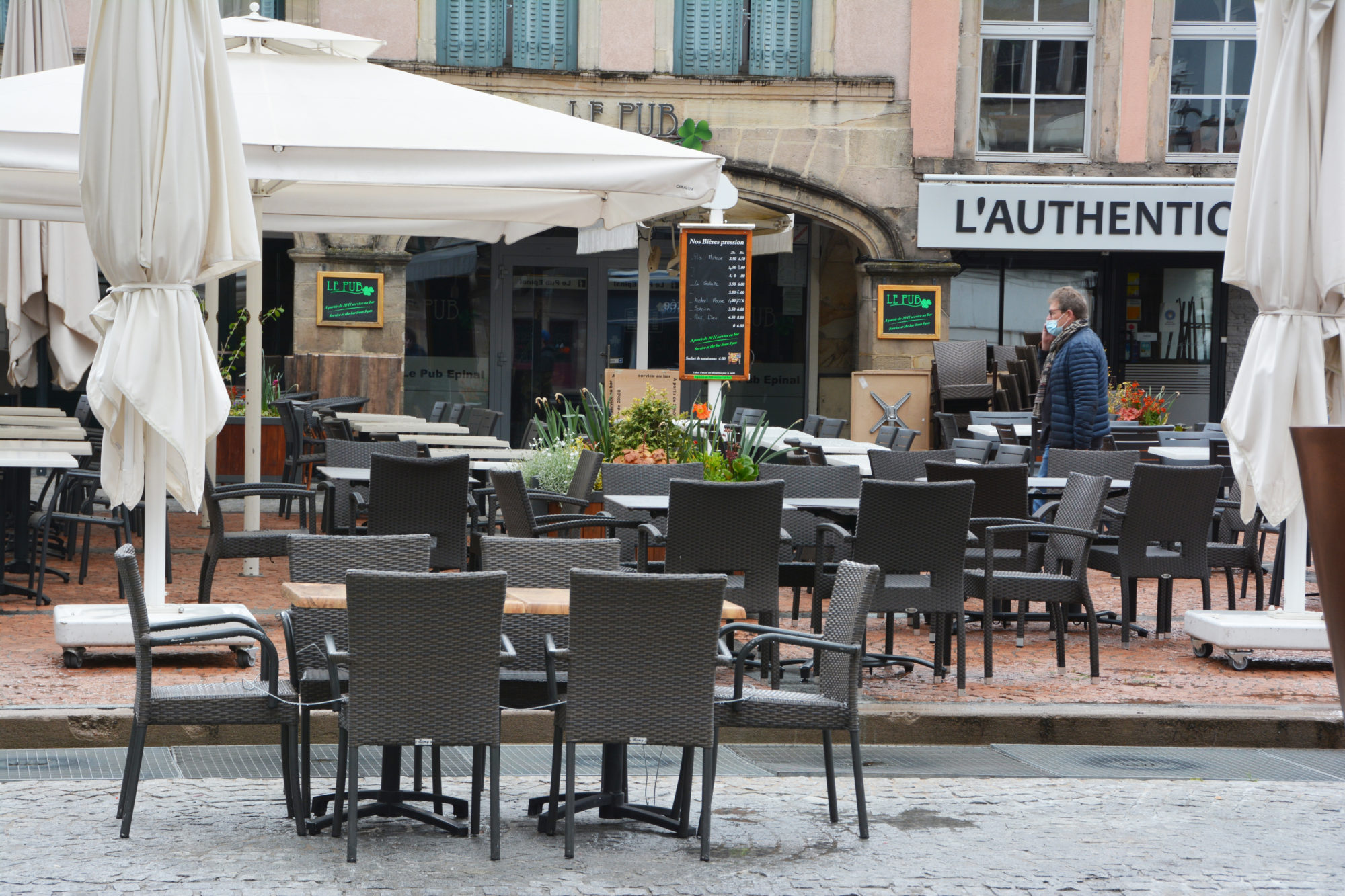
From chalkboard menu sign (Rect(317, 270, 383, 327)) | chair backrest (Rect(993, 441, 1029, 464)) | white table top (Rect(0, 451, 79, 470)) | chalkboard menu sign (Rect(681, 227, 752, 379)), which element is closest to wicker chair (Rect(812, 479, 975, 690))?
chair backrest (Rect(993, 441, 1029, 464))

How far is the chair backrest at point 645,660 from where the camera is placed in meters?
4.68

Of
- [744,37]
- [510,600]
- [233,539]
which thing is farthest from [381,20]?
[510,600]

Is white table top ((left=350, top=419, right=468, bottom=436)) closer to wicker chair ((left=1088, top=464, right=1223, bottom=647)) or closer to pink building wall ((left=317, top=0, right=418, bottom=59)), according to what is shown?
wicker chair ((left=1088, top=464, right=1223, bottom=647))

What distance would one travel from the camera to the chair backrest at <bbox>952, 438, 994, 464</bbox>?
1037cm

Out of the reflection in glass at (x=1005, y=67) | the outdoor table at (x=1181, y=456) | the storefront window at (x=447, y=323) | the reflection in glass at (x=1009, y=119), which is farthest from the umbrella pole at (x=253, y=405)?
the reflection in glass at (x=1005, y=67)

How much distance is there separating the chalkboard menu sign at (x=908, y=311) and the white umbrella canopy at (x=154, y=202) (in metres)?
12.2

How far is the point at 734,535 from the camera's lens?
6.80m

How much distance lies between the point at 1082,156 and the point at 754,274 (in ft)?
13.9

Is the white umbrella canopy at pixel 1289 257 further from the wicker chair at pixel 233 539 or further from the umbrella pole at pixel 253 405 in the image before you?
the umbrella pole at pixel 253 405

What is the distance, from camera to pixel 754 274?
66.4 feet

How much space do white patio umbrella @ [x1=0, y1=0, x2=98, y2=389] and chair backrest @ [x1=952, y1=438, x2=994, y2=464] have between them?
6.09m

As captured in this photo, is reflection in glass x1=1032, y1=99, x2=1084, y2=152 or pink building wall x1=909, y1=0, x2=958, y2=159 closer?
pink building wall x1=909, y1=0, x2=958, y2=159

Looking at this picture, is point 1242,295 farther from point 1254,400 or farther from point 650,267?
point 1254,400

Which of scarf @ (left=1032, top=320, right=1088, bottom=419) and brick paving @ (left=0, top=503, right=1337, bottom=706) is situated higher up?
scarf @ (left=1032, top=320, right=1088, bottom=419)
